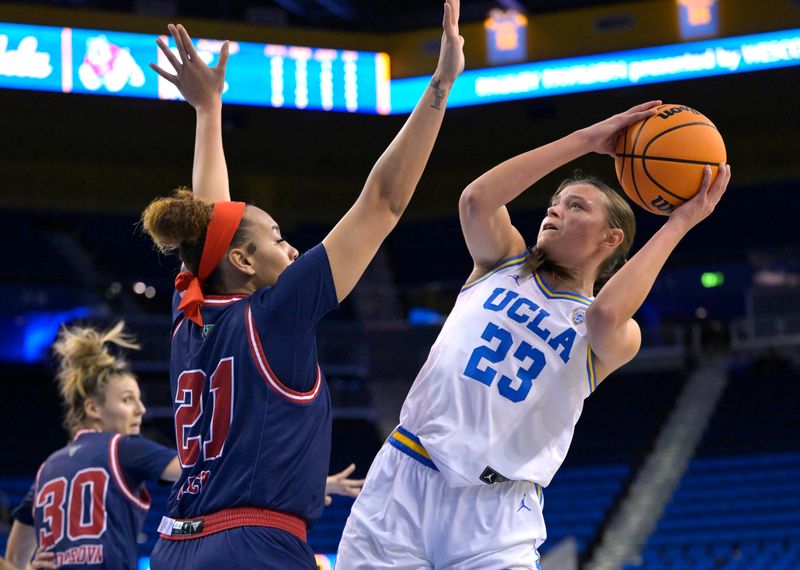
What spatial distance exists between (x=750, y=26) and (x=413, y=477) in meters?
11.3

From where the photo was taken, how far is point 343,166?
18141 mm

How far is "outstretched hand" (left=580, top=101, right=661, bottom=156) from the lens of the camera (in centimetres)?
347

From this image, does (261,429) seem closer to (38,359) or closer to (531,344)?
(531,344)

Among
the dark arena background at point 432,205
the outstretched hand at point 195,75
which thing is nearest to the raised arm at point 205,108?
the outstretched hand at point 195,75

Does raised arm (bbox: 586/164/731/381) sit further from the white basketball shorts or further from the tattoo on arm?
the tattoo on arm

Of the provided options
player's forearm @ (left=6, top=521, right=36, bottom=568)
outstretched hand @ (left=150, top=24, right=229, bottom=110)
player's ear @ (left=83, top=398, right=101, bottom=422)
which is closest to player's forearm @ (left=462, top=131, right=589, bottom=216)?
outstretched hand @ (left=150, top=24, right=229, bottom=110)

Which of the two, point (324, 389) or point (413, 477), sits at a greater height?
point (324, 389)

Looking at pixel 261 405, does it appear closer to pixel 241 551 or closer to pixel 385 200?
pixel 241 551

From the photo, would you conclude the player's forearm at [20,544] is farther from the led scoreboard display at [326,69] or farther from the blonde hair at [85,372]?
the led scoreboard display at [326,69]

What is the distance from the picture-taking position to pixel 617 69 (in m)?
13.6

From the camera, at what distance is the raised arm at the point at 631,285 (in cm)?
330

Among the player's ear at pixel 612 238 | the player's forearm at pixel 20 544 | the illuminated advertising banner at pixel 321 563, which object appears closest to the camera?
the player's ear at pixel 612 238

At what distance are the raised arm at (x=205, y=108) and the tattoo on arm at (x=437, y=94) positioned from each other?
88cm

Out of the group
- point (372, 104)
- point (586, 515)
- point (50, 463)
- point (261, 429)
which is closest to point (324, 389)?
point (261, 429)
